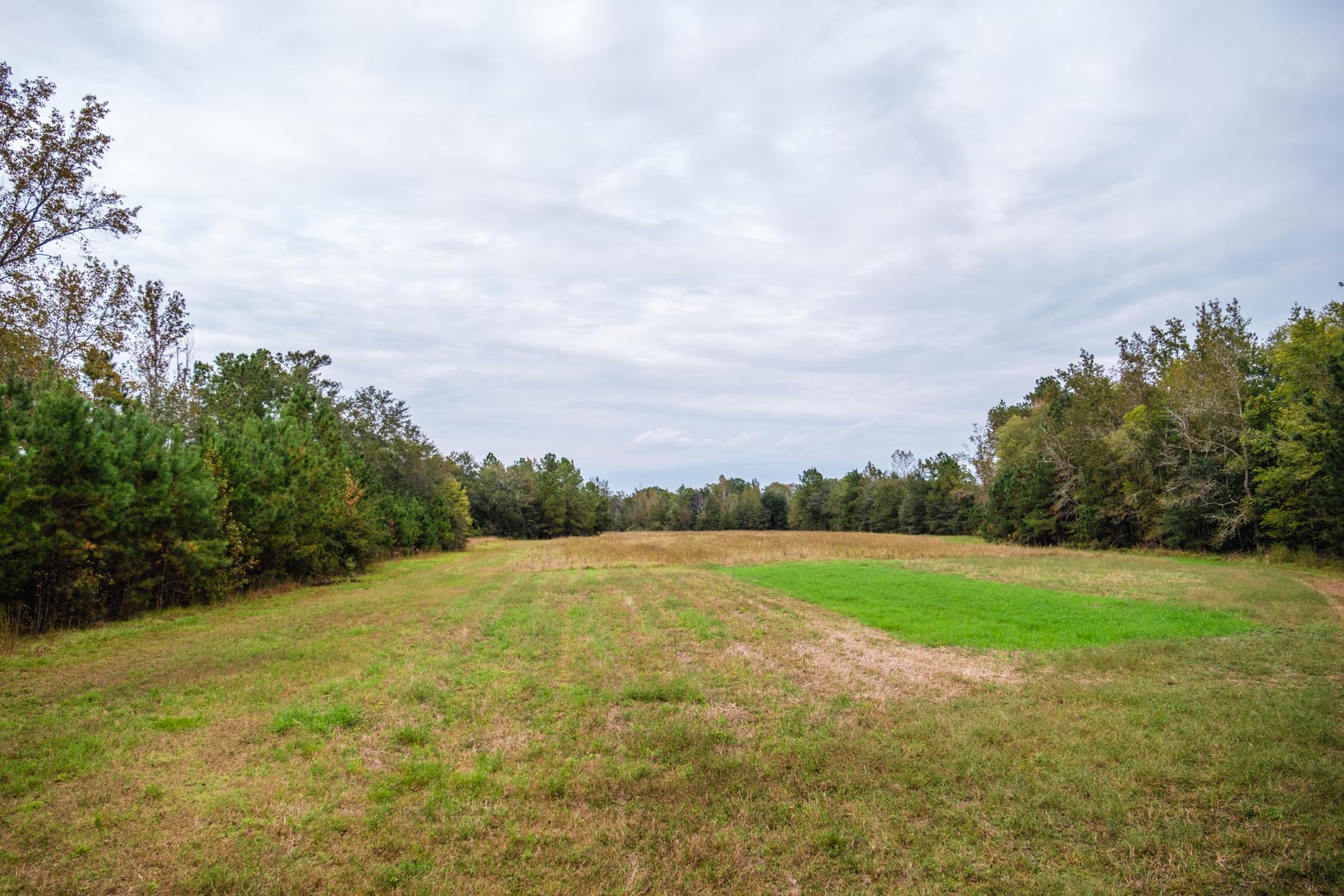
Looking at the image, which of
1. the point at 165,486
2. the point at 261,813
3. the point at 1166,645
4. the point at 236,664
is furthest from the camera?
the point at 165,486

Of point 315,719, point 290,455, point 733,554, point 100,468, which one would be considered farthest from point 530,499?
point 315,719

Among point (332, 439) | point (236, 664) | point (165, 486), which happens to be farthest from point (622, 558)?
point (236, 664)

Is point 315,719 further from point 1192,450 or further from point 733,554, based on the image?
point 1192,450

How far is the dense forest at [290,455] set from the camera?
41.8ft

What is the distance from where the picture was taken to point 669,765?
589cm

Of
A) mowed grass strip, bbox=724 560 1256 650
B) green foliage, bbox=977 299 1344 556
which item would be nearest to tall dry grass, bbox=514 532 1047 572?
green foliage, bbox=977 299 1344 556

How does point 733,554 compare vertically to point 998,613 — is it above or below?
below

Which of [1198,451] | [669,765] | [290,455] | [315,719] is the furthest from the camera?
[1198,451]

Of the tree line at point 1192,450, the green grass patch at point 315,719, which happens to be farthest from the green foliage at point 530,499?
the green grass patch at point 315,719

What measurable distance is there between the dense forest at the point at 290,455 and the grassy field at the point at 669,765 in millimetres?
3203

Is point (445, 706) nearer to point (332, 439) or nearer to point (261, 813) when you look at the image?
point (261, 813)

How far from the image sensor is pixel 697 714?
7340 millimetres

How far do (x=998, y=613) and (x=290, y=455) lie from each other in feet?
80.1

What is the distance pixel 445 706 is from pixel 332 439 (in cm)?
2832
